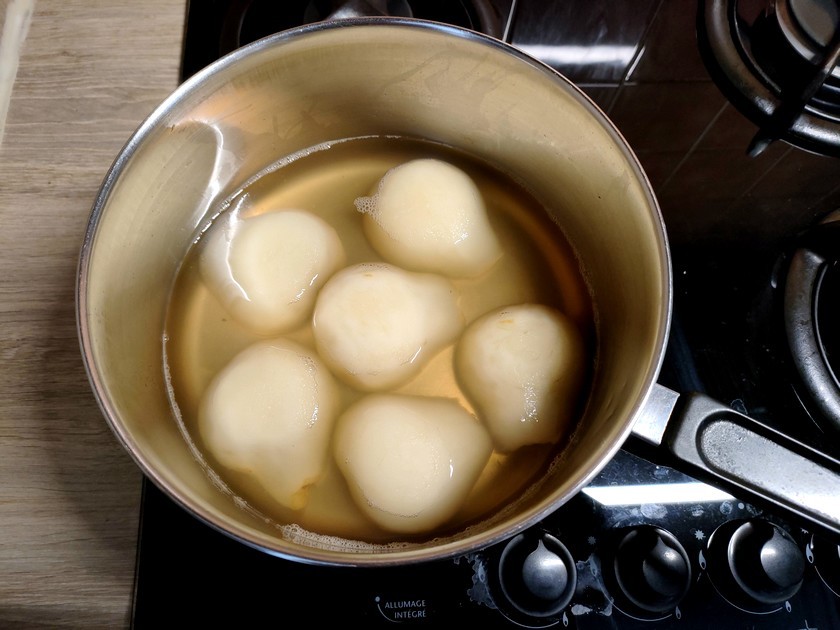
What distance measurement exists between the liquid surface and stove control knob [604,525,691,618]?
0.11m

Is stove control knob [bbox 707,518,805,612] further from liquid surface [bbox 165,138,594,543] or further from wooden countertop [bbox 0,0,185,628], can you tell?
wooden countertop [bbox 0,0,185,628]

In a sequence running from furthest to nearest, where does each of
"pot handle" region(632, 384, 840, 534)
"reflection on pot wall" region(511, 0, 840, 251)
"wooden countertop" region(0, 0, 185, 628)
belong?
"reflection on pot wall" region(511, 0, 840, 251) < "wooden countertop" region(0, 0, 185, 628) < "pot handle" region(632, 384, 840, 534)

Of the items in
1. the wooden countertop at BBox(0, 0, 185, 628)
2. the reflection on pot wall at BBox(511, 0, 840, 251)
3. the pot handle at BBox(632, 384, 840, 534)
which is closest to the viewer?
the pot handle at BBox(632, 384, 840, 534)

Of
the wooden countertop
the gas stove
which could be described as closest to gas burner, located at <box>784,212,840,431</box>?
the gas stove

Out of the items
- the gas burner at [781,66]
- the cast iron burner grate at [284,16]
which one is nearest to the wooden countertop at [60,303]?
the cast iron burner grate at [284,16]

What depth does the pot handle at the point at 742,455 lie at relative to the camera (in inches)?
18.3

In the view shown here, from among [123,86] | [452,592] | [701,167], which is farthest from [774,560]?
[123,86]

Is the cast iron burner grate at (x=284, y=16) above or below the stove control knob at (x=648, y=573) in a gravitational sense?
above

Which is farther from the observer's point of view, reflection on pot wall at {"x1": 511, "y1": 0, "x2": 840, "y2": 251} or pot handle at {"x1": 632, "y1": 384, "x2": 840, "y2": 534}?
reflection on pot wall at {"x1": 511, "y1": 0, "x2": 840, "y2": 251}

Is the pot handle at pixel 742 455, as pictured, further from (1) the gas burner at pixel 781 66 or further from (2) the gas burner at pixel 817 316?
(1) the gas burner at pixel 781 66

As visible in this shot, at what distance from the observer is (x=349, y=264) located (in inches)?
29.8

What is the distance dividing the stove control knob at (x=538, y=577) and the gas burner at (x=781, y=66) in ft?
1.69

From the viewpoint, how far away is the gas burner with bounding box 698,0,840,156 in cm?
66

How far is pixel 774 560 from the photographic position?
54 centimetres
